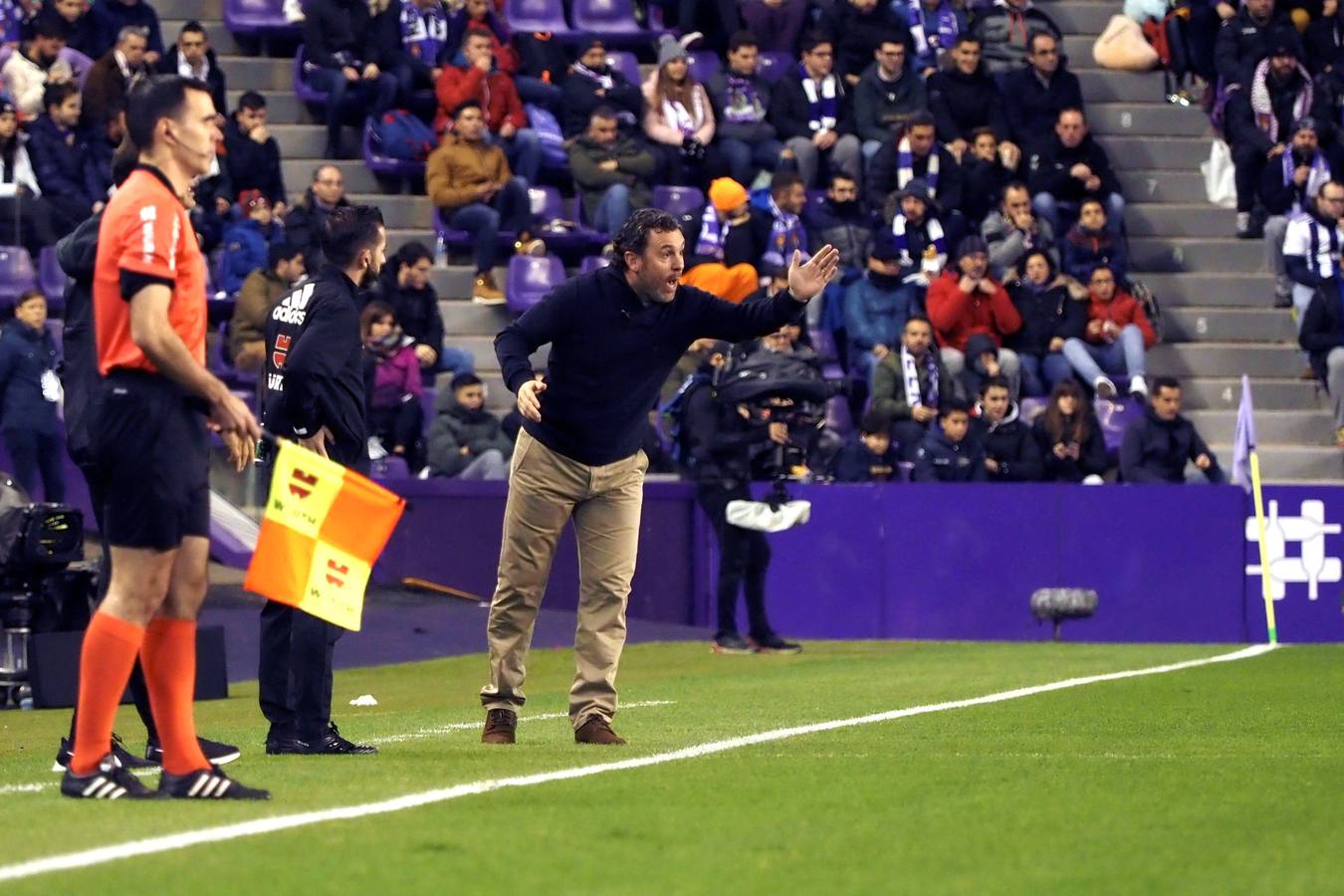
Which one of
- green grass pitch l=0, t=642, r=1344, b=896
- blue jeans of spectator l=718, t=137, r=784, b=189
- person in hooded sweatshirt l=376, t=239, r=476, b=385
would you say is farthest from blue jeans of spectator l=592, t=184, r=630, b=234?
green grass pitch l=0, t=642, r=1344, b=896

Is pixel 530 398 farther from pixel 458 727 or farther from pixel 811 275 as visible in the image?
pixel 458 727

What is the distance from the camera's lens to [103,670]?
653 centimetres

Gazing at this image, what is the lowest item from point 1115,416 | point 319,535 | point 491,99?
point 319,535

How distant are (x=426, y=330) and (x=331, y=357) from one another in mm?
11235

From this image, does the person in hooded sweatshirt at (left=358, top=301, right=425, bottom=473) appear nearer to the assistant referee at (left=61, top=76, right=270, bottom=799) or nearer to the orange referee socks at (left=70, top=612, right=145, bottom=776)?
the assistant referee at (left=61, top=76, right=270, bottom=799)

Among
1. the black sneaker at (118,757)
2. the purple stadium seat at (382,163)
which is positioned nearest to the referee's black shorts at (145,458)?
the black sneaker at (118,757)

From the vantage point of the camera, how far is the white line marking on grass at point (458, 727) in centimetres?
961

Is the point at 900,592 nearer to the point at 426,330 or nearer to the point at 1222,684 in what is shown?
the point at 426,330

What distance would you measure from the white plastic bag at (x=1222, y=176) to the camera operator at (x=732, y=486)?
8.43 m

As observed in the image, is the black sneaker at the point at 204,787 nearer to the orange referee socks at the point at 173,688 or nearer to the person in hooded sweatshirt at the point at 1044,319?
the orange referee socks at the point at 173,688

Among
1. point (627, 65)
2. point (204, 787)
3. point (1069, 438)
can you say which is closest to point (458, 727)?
point (204, 787)

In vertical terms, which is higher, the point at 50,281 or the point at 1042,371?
the point at 50,281

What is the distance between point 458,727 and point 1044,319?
436 inches

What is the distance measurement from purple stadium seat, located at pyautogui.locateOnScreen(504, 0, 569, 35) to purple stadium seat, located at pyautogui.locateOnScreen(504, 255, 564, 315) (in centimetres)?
320
